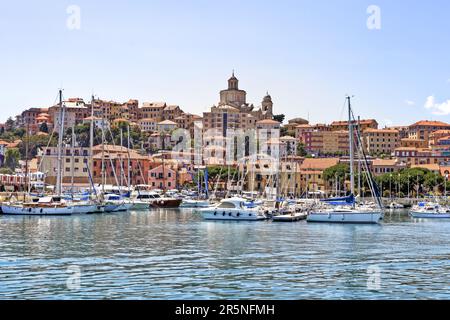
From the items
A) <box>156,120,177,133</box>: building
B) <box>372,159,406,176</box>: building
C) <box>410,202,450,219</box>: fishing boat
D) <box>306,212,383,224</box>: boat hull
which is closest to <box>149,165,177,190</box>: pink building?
<box>372,159,406,176</box>: building

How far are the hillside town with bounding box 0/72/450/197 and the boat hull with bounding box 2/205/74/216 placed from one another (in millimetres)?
34398

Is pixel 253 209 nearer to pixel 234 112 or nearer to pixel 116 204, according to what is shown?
pixel 116 204

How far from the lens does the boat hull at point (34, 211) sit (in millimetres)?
53406

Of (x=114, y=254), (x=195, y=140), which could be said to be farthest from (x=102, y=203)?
(x=195, y=140)

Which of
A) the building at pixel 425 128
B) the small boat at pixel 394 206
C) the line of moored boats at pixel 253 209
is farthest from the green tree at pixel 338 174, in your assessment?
the building at pixel 425 128

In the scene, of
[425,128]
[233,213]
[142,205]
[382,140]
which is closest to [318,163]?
[382,140]

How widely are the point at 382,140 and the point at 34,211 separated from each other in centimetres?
11728

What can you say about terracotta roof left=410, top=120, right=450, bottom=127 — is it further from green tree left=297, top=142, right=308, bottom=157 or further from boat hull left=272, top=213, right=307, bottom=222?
boat hull left=272, top=213, right=307, bottom=222

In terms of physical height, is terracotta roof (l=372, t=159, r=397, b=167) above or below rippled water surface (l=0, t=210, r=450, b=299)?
above

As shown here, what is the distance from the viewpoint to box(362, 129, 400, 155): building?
15588cm

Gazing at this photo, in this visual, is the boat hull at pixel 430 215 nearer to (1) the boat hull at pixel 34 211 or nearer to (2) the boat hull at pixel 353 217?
(2) the boat hull at pixel 353 217

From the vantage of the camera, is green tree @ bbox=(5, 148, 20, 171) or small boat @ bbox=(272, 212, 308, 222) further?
green tree @ bbox=(5, 148, 20, 171)

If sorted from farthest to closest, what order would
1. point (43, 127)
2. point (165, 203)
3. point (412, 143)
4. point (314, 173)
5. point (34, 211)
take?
point (412, 143)
point (43, 127)
point (314, 173)
point (165, 203)
point (34, 211)

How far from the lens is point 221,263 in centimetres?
2402
